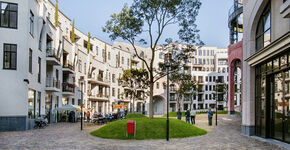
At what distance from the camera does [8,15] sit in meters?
22.6

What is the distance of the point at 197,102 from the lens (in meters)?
81.1

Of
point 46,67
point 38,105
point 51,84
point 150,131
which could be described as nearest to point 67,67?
point 46,67

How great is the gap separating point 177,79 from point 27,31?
109 ft

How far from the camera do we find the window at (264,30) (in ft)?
55.1

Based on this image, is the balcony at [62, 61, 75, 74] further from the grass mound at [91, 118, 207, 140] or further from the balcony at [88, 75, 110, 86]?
the grass mound at [91, 118, 207, 140]

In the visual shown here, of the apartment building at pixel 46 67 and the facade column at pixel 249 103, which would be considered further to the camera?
the apartment building at pixel 46 67

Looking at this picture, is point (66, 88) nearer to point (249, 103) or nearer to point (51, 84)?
point (51, 84)

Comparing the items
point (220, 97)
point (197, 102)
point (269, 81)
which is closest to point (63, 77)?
point (269, 81)

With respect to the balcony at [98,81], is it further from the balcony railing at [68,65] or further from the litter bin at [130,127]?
the litter bin at [130,127]

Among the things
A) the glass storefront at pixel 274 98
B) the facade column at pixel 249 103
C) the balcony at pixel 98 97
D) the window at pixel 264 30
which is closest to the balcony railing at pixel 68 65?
the balcony at pixel 98 97

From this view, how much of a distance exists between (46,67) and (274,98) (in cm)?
2425

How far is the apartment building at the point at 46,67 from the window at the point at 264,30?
9564 millimetres

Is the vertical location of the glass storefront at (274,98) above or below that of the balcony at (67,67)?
below

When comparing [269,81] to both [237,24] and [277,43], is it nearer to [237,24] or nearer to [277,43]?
[277,43]
